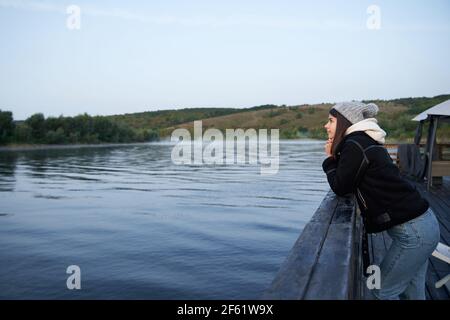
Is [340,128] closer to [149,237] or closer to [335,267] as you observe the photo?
[335,267]

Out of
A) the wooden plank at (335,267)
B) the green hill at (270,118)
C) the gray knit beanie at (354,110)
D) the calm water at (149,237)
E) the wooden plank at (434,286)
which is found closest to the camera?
the wooden plank at (335,267)

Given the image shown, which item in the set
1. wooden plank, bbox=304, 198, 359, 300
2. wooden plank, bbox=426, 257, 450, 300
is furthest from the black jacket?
wooden plank, bbox=426, 257, 450, 300

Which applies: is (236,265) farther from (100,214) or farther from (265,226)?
(100,214)

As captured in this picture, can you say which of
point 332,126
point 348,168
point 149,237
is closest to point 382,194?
point 348,168

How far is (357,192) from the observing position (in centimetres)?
288

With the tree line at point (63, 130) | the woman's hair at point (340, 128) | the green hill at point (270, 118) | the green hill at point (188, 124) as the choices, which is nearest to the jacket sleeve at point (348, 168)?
the woman's hair at point (340, 128)

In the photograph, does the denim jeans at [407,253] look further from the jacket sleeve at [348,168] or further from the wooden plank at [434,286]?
the wooden plank at [434,286]

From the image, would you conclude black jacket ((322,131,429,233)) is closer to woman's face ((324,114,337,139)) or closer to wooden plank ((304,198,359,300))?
woman's face ((324,114,337,139))

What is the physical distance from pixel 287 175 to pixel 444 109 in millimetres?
10680

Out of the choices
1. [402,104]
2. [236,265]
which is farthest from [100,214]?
[402,104]

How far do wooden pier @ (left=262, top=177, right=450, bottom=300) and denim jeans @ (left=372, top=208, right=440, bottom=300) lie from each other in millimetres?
234

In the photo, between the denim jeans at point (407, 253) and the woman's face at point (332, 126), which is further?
the woman's face at point (332, 126)

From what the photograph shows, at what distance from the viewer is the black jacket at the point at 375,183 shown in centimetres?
274

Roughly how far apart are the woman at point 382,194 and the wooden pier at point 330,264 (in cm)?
29
